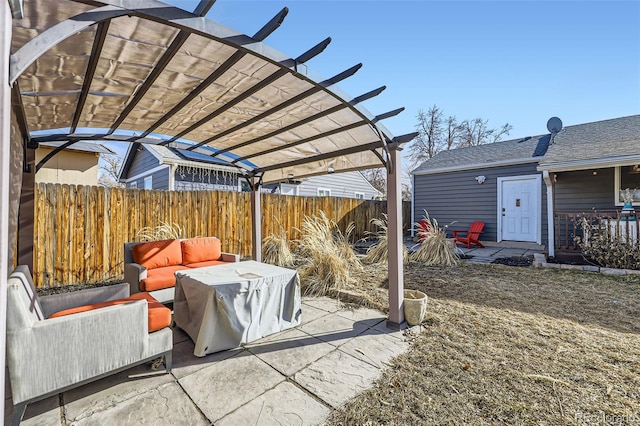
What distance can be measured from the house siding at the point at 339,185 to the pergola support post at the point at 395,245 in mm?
9074

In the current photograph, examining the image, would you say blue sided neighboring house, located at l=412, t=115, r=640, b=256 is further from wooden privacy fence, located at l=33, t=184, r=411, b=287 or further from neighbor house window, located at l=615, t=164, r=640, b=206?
wooden privacy fence, located at l=33, t=184, r=411, b=287

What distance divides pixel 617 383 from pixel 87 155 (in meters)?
8.51

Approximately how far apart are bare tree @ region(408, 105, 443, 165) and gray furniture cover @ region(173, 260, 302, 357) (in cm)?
1767

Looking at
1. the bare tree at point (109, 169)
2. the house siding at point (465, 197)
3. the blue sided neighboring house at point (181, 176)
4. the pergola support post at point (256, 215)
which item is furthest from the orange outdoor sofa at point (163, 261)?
the bare tree at point (109, 169)

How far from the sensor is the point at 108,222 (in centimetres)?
474

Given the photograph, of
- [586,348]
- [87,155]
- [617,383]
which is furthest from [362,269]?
[87,155]

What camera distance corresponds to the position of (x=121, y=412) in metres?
1.64

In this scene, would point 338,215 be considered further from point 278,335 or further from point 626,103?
point 626,103

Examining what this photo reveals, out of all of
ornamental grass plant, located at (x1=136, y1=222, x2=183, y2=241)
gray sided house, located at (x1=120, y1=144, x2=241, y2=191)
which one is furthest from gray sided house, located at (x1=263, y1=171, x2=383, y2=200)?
ornamental grass plant, located at (x1=136, y1=222, x2=183, y2=241)

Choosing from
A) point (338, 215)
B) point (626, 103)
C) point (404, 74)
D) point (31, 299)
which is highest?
point (626, 103)

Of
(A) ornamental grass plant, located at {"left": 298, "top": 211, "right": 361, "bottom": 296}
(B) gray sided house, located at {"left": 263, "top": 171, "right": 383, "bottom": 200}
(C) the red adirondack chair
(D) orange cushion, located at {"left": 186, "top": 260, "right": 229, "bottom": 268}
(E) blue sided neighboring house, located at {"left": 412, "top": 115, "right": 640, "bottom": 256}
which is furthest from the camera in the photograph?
(B) gray sided house, located at {"left": 263, "top": 171, "right": 383, "bottom": 200}

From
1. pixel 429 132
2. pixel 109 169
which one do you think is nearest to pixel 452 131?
pixel 429 132

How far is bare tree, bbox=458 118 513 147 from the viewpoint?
18.3 m

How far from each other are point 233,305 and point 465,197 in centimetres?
880
